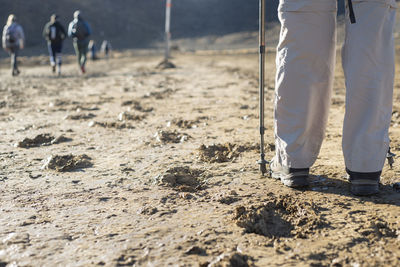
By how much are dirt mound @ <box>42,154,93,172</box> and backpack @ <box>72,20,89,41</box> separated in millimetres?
9328

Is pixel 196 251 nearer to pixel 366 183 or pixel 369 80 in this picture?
pixel 366 183

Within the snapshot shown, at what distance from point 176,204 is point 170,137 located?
154 cm

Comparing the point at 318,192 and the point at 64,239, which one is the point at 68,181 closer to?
the point at 64,239

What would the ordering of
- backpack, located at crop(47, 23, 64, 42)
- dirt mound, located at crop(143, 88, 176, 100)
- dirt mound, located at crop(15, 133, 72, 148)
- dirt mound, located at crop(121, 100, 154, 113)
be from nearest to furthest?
1. dirt mound, located at crop(15, 133, 72, 148)
2. dirt mound, located at crop(121, 100, 154, 113)
3. dirt mound, located at crop(143, 88, 176, 100)
4. backpack, located at crop(47, 23, 64, 42)

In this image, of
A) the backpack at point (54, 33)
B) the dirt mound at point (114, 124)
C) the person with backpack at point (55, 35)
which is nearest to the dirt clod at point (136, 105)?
the dirt mound at point (114, 124)

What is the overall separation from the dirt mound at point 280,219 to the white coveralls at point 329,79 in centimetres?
30

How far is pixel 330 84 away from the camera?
7.88ft

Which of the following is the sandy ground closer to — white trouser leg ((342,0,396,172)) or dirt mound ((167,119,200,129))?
dirt mound ((167,119,200,129))

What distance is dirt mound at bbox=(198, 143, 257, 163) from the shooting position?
3.11 meters

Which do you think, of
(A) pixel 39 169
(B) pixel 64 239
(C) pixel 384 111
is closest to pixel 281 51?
(C) pixel 384 111

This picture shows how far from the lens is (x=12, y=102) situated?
6.39 meters

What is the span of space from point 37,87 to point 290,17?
23.8 ft

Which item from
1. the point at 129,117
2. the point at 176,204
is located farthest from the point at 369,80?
the point at 129,117

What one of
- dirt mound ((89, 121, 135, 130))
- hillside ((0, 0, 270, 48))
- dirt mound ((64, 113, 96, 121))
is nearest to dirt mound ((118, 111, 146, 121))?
dirt mound ((89, 121, 135, 130))
